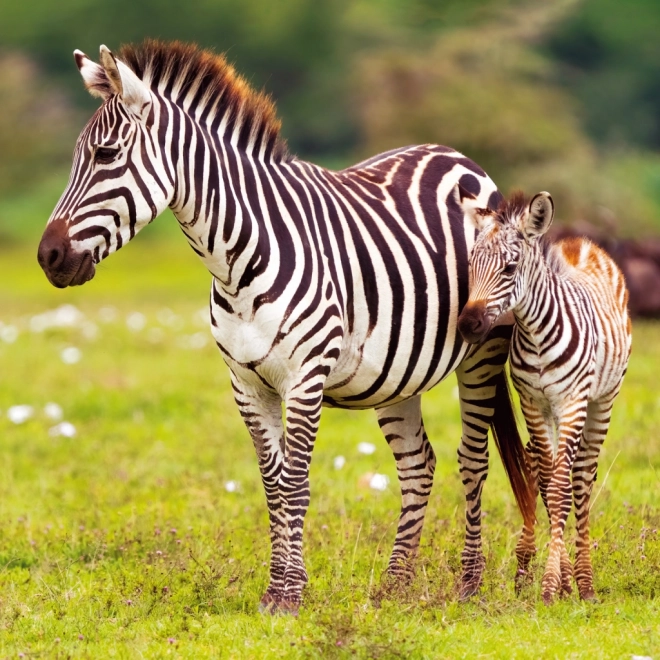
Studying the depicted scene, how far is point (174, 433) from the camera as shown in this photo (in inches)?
385

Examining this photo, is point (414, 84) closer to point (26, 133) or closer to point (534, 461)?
point (26, 133)

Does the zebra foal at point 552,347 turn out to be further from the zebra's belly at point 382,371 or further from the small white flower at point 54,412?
the small white flower at point 54,412

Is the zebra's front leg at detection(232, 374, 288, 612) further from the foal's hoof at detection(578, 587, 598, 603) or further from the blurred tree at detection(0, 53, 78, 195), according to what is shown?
the blurred tree at detection(0, 53, 78, 195)

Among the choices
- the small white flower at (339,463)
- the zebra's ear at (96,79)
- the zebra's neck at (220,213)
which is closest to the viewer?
the zebra's ear at (96,79)

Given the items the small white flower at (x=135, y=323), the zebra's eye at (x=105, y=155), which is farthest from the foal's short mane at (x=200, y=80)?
the small white flower at (x=135, y=323)

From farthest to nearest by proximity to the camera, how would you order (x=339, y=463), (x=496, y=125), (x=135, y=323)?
(x=496, y=125) < (x=135, y=323) < (x=339, y=463)

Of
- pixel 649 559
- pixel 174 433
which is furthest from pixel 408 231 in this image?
pixel 174 433

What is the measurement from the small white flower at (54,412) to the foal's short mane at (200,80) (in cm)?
527

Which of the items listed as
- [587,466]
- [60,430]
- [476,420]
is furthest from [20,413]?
[587,466]

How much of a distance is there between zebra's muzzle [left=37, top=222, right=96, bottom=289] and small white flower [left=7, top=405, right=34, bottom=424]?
512cm

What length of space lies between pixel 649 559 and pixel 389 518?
6.31 ft

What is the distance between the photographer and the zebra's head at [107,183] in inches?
187

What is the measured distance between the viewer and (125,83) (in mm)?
4801

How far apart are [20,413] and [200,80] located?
17.5ft
